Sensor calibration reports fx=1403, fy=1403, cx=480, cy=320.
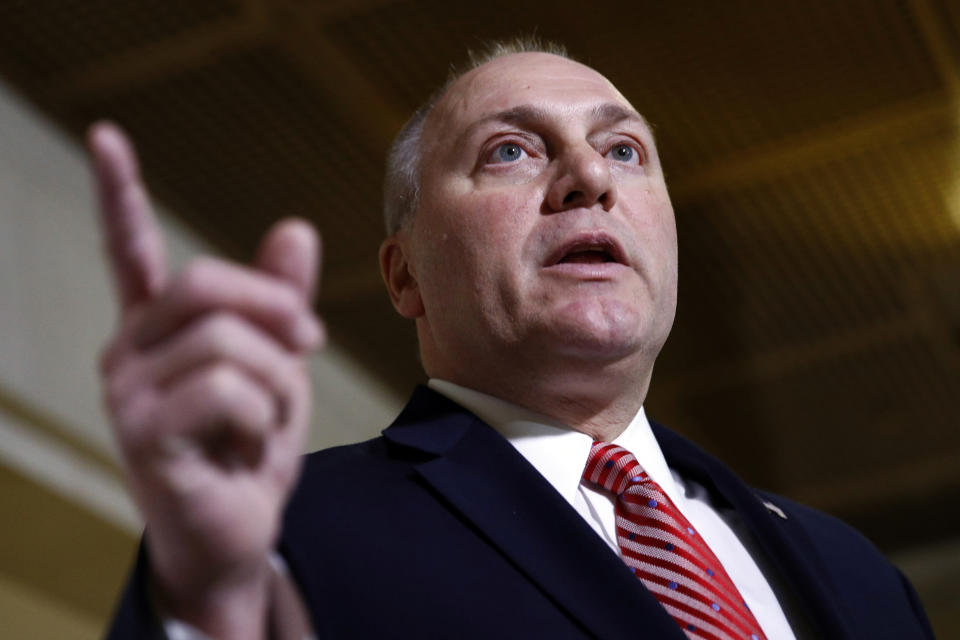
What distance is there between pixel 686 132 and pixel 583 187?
1965mm

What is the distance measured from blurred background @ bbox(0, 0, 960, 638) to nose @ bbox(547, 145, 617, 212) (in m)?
1.51

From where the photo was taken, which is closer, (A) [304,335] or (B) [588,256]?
(A) [304,335]

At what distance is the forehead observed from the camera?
1.77 m

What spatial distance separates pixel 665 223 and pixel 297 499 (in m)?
0.63

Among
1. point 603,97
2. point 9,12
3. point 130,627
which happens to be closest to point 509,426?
point 603,97

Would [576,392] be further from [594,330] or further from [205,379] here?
→ [205,379]

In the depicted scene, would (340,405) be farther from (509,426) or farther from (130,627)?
(130,627)

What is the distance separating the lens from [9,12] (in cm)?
301

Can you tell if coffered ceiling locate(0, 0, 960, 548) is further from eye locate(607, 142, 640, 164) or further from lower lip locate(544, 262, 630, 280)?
lower lip locate(544, 262, 630, 280)

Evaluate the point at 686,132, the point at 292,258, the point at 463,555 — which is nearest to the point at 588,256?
the point at 463,555

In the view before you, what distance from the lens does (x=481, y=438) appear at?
1.45 metres

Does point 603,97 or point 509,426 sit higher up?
point 603,97

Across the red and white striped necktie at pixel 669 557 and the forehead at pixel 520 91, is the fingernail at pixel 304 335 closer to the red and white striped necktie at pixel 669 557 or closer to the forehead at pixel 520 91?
the red and white striped necktie at pixel 669 557

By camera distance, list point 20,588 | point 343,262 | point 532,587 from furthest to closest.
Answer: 1. point 343,262
2. point 20,588
3. point 532,587
